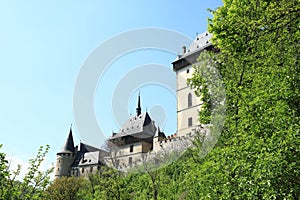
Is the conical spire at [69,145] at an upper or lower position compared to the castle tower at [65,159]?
upper

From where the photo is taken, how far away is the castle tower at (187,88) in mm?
42125

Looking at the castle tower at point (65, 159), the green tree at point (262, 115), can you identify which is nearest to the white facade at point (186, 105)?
the castle tower at point (65, 159)

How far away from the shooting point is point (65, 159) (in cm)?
6334

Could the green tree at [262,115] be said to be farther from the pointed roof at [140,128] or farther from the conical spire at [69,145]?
the conical spire at [69,145]

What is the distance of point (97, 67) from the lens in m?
13.8

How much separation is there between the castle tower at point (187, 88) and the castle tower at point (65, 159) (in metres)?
30.0

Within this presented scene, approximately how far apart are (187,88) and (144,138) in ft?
38.2

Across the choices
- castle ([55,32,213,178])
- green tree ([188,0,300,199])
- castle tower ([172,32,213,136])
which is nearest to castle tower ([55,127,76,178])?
castle ([55,32,213,178])

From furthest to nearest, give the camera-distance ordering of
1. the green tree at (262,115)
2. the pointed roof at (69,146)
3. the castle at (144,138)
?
1. the pointed roof at (69,146)
2. the castle at (144,138)
3. the green tree at (262,115)

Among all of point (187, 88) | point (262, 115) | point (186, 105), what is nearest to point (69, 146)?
point (186, 105)

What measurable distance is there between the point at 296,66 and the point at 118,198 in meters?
15.7

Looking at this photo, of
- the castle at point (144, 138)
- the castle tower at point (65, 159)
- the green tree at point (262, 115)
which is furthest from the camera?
the castle tower at point (65, 159)

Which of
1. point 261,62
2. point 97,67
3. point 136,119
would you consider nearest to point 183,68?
point 136,119

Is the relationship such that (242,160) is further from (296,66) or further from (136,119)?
(136,119)
